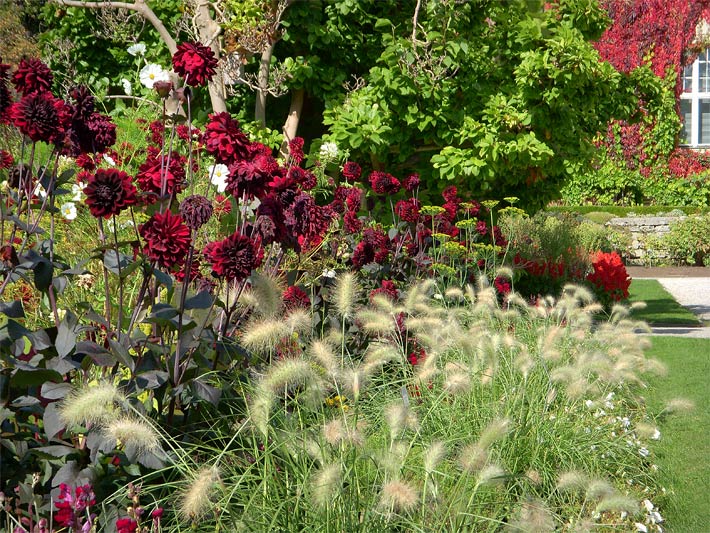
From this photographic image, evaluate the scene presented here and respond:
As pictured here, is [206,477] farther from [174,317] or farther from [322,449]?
[174,317]

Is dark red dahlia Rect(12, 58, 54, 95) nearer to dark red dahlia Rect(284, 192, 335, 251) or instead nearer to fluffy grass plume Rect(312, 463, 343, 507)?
dark red dahlia Rect(284, 192, 335, 251)

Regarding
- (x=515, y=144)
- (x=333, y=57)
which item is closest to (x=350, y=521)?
(x=515, y=144)

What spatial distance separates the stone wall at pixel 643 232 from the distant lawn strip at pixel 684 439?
8.16 metres

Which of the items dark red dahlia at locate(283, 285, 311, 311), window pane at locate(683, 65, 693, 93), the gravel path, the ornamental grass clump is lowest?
the gravel path

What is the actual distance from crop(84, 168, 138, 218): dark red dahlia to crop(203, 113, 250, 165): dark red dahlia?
48cm

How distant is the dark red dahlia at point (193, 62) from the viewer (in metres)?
2.97

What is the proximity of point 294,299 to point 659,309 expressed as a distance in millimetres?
6950

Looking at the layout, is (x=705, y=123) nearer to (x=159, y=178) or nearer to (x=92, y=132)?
(x=159, y=178)

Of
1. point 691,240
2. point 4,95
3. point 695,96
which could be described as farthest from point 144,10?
point 695,96

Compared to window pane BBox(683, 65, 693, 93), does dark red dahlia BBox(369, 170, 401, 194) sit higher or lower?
lower

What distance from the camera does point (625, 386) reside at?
516cm

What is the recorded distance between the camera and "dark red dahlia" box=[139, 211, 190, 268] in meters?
2.47

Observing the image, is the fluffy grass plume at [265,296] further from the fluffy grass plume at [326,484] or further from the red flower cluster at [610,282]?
the red flower cluster at [610,282]

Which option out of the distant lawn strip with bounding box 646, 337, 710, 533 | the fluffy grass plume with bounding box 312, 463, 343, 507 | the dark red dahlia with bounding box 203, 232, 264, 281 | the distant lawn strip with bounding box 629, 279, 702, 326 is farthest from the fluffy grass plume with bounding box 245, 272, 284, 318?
the distant lawn strip with bounding box 629, 279, 702, 326
